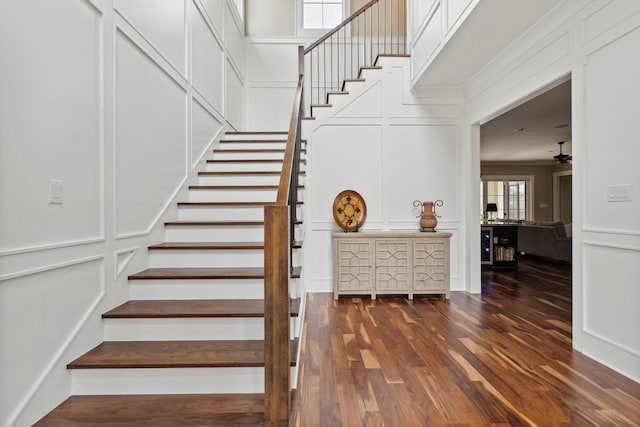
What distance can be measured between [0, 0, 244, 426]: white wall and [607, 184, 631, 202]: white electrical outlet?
3162 millimetres

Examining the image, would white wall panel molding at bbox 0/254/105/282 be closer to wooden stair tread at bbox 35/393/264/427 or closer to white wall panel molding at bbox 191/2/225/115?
wooden stair tread at bbox 35/393/264/427

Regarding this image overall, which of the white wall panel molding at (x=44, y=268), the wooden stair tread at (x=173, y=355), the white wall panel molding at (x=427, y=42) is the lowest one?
the wooden stair tread at (x=173, y=355)

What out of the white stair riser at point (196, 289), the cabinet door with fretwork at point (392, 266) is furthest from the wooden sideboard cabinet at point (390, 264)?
the white stair riser at point (196, 289)

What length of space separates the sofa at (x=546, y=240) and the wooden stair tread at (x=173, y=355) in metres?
6.45

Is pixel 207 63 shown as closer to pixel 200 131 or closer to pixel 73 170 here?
pixel 200 131

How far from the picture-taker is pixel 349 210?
4.48m

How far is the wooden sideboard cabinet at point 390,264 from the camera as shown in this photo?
4.21m

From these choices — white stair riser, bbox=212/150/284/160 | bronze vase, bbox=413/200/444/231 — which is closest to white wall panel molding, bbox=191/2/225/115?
white stair riser, bbox=212/150/284/160

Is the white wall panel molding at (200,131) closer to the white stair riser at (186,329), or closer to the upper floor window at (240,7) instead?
the white stair riser at (186,329)

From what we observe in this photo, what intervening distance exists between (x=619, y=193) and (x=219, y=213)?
294 centimetres

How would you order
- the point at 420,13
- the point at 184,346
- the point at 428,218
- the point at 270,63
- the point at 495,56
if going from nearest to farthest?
the point at 184,346, the point at 495,56, the point at 420,13, the point at 428,218, the point at 270,63

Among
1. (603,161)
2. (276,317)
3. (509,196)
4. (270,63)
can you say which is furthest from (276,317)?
(509,196)

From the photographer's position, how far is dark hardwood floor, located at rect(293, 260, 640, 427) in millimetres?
1832

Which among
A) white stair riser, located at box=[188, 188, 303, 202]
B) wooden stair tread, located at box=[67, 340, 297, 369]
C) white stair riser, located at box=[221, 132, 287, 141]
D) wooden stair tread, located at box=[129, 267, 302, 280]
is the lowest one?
wooden stair tread, located at box=[67, 340, 297, 369]
